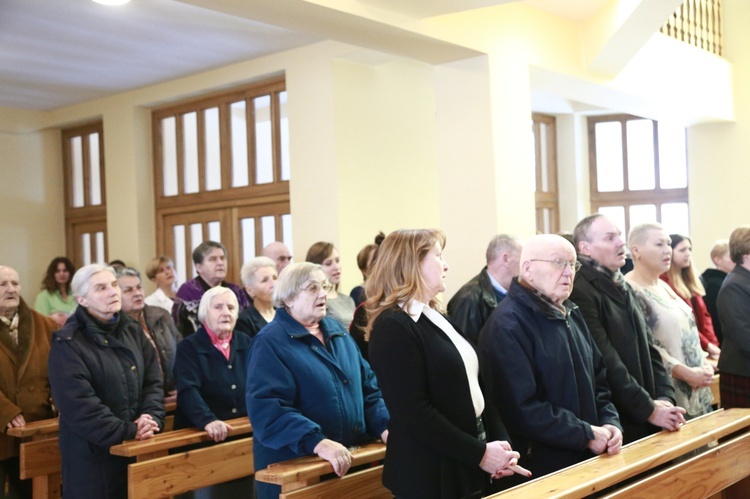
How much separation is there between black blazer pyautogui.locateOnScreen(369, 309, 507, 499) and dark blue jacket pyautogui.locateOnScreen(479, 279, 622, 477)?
0.28m

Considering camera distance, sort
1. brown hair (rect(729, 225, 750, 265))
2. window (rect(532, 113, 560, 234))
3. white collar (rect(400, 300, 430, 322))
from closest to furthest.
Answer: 1. white collar (rect(400, 300, 430, 322))
2. brown hair (rect(729, 225, 750, 265))
3. window (rect(532, 113, 560, 234))

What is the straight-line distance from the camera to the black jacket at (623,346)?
344cm

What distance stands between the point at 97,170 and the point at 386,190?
148 inches

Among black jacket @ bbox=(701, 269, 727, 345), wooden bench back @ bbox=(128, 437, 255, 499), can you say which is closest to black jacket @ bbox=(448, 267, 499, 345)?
wooden bench back @ bbox=(128, 437, 255, 499)

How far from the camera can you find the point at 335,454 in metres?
3.06

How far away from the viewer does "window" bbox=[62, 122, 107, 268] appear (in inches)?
372

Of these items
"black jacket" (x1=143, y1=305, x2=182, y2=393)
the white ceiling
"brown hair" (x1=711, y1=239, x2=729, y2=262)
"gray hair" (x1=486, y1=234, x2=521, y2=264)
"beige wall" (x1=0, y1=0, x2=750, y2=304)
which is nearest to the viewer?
"gray hair" (x1=486, y1=234, x2=521, y2=264)

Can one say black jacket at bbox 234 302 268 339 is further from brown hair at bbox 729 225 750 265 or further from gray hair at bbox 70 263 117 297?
brown hair at bbox 729 225 750 265

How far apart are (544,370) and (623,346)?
670 millimetres

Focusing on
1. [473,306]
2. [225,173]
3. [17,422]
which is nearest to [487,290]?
[473,306]

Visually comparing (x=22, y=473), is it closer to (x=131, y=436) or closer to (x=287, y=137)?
(x=131, y=436)

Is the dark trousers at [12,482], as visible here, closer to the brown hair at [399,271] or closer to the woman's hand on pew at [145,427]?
the woman's hand on pew at [145,427]

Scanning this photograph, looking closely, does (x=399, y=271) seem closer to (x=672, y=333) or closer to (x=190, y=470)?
(x=190, y=470)

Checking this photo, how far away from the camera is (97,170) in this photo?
950 cm
